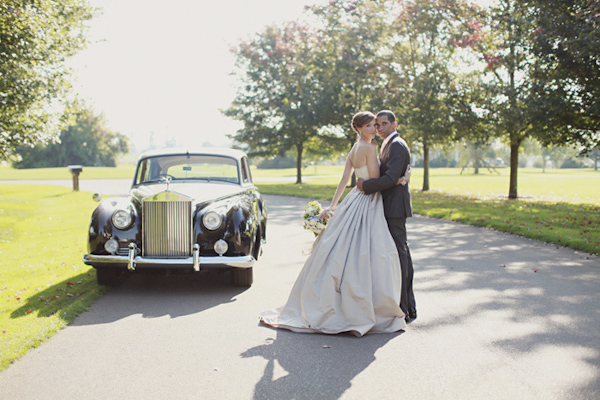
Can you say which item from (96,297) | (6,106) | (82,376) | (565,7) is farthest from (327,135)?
(82,376)

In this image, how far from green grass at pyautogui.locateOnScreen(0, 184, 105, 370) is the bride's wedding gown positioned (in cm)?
221

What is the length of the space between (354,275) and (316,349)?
84 centimetres

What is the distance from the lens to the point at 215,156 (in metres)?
7.89

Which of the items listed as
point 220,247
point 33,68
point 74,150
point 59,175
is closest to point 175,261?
point 220,247

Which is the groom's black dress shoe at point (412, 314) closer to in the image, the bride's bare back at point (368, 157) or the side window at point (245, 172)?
the bride's bare back at point (368, 157)

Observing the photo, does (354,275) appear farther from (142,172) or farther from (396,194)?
(142,172)

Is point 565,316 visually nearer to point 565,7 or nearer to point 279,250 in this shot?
point 279,250

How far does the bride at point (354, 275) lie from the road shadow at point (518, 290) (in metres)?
0.58

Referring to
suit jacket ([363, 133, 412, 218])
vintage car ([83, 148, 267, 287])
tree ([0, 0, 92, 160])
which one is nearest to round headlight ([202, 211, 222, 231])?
vintage car ([83, 148, 267, 287])

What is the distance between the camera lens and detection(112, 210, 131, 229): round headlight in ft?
20.0

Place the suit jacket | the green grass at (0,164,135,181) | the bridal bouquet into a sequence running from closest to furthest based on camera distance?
the suit jacket → the bridal bouquet → the green grass at (0,164,135,181)

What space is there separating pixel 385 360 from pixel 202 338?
167 centimetres

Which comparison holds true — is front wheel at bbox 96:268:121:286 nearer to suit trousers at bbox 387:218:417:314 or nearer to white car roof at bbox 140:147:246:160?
white car roof at bbox 140:147:246:160

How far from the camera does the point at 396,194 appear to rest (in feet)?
16.5
